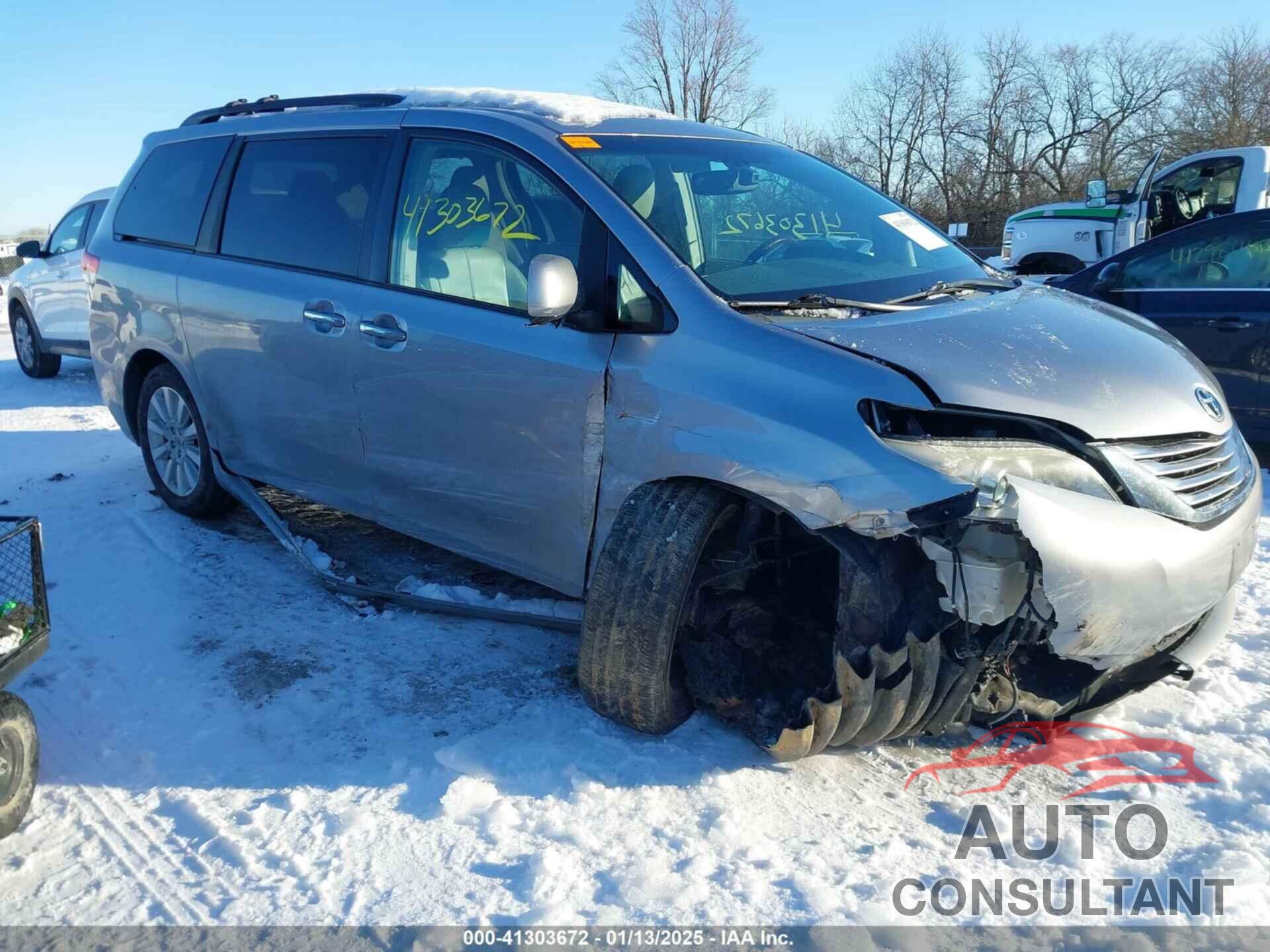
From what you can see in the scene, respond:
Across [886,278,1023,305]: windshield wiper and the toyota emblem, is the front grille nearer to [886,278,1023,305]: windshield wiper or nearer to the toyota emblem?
the toyota emblem

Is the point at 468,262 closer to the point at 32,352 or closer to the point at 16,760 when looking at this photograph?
the point at 16,760

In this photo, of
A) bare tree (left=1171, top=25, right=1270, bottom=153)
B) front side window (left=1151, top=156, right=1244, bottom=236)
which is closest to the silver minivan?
front side window (left=1151, top=156, right=1244, bottom=236)

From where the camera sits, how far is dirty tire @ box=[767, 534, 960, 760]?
2.72 meters

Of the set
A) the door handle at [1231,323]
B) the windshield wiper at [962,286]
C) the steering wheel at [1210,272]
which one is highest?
the steering wheel at [1210,272]

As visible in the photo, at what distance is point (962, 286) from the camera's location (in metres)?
3.61

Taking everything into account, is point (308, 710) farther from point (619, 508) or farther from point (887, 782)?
point (887, 782)

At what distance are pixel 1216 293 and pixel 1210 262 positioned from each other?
0.90 ft

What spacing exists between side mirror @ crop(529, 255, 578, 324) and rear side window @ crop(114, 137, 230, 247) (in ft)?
8.25

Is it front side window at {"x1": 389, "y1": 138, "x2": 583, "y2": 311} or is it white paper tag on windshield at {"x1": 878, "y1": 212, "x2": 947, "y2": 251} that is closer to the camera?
front side window at {"x1": 389, "y1": 138, "x2": 583, "y2": 311}

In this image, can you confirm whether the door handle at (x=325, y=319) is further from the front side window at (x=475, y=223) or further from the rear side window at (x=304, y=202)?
the front side window at (x=475, y=223)

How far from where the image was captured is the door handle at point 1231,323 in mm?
6203

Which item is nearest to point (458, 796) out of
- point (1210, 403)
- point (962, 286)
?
point (962, 286)

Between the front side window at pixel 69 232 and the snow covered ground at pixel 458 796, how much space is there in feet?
24.0

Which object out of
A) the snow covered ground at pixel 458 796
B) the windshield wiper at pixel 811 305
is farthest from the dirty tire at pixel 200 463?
the windshield wiper at pixel 811 305
